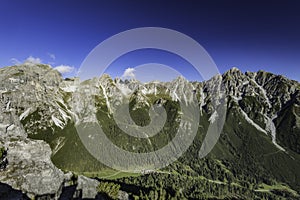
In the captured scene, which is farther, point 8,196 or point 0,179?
point 0,179

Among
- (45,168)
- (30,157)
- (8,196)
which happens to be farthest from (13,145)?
(8,196)

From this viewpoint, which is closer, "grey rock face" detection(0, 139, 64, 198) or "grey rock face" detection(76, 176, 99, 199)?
"grey rock face" detection(0, 139, 64, 198)

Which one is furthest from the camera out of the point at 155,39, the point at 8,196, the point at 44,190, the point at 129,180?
the point at 129,180

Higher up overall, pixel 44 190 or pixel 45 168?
pixel 45 168

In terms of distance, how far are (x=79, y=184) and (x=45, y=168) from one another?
10.4 metres

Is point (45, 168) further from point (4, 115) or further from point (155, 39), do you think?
point (4, 115)

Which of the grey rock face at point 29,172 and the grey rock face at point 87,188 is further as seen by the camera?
the grey rock face at point 87,188

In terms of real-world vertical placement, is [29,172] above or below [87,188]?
above

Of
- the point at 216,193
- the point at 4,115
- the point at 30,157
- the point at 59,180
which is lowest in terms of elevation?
the point at 216,193

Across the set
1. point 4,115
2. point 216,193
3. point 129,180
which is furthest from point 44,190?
point 216,193

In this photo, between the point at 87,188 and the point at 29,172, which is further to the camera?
the point at 87,188

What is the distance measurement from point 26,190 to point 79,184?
566 inches

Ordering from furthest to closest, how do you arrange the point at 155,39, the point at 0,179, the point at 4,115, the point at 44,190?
the point at 4,115
the point at 44,190
the point at 0,179
the point at 155,39

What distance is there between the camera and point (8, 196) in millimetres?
51625
